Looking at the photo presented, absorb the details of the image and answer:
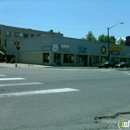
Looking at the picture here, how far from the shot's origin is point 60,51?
150 feet

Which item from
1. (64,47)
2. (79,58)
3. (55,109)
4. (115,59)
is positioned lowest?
(55,109)

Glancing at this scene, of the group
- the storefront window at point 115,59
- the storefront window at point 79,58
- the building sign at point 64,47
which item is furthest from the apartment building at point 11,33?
the building sign at point 64,47

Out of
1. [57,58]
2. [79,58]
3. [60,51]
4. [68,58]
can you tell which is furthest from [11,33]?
[60,51]

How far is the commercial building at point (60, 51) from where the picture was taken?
45072 millimetres

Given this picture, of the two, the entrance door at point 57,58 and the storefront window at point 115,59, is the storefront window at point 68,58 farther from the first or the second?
the storefront window at point 115,59

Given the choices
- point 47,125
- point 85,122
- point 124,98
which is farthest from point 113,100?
point 47,125

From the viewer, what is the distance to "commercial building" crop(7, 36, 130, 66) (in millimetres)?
45072

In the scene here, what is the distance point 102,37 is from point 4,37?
163 feet

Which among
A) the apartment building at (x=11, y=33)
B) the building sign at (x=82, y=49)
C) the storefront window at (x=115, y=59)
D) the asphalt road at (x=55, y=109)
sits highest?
the apartment building at (x=11, y=33)

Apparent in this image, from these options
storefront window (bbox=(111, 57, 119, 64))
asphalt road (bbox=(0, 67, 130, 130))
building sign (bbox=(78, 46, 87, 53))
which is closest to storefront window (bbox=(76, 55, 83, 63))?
building sign (bbox=(78, 46, 87, 53))

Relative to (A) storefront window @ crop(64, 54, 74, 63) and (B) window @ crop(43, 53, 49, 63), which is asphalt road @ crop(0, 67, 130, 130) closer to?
(B) window @ crop(43, 53, 49, 63)

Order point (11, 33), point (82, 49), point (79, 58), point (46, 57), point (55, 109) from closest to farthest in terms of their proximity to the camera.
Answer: point (55, 109), point (46, 57), point (82, 49), point (79, 58), point (11, 33)

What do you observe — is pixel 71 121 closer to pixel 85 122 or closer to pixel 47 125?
pixel 85 122

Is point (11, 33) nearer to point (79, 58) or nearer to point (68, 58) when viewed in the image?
point (79, 58)
